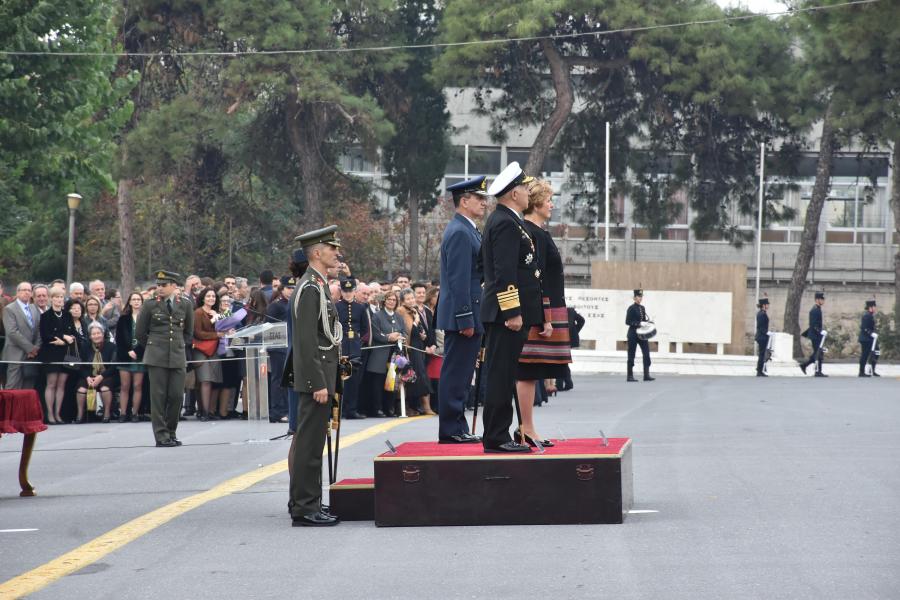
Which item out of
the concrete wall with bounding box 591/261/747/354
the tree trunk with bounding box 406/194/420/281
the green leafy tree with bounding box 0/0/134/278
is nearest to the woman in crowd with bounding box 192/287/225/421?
the green leafy tree with bounding box 0/0/134/278

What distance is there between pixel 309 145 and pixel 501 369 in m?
31.7

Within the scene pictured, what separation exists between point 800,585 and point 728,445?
7291 millimetres

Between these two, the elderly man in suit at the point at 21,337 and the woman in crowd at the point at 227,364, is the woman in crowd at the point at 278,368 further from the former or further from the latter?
the elderly man in suit at the point at 21,337

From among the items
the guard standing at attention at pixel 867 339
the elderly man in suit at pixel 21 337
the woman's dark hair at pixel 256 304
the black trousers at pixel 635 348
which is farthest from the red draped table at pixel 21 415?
the guard standing at attention at pixel 867 339

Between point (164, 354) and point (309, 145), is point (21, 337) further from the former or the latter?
point (309, 145)

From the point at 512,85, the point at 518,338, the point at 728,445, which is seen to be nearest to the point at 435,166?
the point at 512,85

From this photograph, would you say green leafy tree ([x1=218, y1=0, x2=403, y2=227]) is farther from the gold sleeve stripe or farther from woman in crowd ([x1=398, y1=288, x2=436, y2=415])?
the gold sleeve stripe

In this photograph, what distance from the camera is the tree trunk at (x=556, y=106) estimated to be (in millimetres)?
41438

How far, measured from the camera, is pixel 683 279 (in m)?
38.2

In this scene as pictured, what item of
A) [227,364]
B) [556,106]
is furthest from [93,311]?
[556,106]

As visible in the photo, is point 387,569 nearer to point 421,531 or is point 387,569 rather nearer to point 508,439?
point 421,531

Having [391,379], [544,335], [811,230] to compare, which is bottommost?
[391,379]

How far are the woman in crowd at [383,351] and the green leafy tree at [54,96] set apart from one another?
36.8ft

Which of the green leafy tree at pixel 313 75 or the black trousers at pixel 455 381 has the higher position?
the green leafy tree at pixel 313 75
